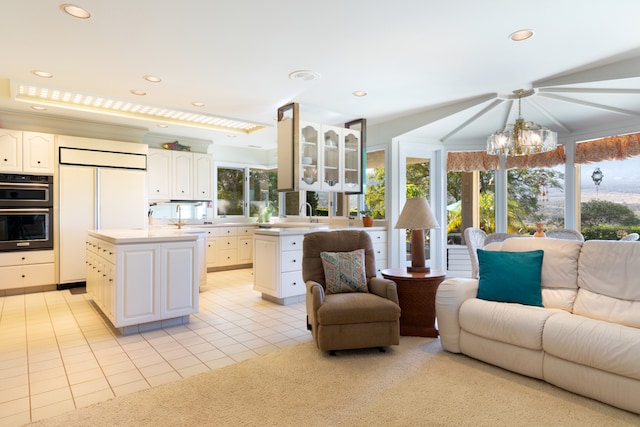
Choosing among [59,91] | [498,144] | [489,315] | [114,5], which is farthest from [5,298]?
[498,144]

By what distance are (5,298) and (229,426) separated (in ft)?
15.0

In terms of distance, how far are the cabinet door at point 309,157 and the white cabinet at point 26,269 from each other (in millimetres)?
3688

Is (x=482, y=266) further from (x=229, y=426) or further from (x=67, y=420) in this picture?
(x=67, y=420)

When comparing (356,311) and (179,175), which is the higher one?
(179,175)

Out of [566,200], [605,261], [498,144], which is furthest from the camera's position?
[566,200]

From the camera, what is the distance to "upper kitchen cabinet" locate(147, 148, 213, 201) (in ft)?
20.9

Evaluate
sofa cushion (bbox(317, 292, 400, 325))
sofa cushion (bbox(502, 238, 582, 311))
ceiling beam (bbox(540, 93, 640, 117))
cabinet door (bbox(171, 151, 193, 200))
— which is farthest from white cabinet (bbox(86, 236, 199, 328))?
ceiling beam (bbox(540, 93, 640, 117))

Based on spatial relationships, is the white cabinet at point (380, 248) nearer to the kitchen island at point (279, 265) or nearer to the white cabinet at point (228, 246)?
the kitchen island at point (279, 265)

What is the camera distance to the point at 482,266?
3.05 m

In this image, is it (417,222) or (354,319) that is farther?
(417,222)

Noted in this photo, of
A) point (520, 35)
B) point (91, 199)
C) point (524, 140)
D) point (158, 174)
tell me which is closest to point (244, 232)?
point (158, 174)

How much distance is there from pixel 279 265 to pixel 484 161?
3.69 m

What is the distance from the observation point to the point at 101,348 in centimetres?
308

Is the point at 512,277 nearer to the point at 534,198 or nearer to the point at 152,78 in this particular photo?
the point at 534,198
